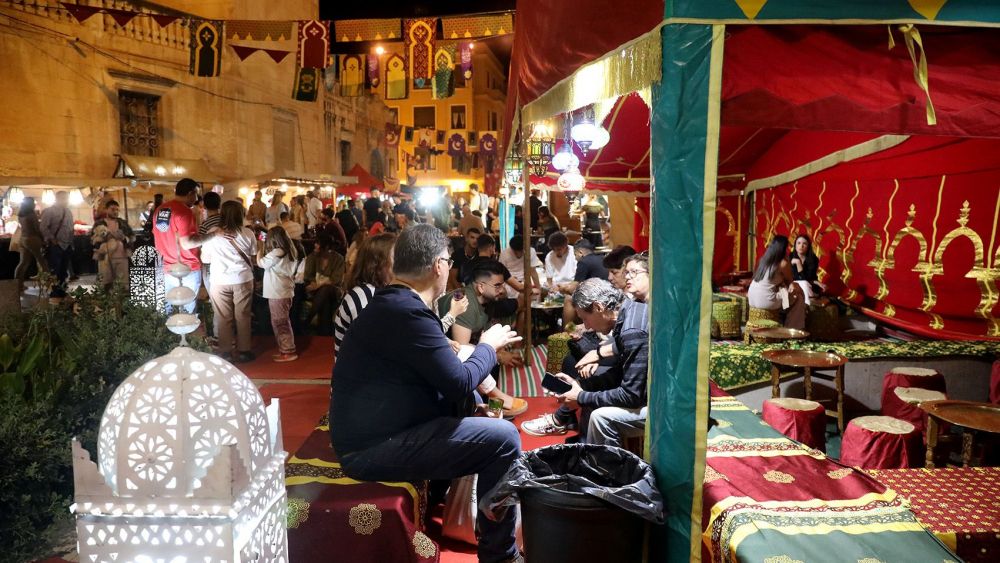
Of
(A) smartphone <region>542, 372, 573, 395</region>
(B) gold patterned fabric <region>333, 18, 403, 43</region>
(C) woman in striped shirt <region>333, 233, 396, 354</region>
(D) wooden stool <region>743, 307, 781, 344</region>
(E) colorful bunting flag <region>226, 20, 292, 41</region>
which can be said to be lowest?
(A) smartphone <region>542, 372, 573, 395</region>

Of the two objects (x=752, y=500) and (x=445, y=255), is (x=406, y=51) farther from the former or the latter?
(x=752, y=500)

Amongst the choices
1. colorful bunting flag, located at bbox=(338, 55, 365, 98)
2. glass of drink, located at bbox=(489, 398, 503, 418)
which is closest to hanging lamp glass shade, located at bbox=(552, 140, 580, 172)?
glass of drink, located at bbox=(489, 398, 503, 418)

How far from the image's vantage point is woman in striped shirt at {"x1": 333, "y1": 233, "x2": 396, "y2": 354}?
4406 millimetres

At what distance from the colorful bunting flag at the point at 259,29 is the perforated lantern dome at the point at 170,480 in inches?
405

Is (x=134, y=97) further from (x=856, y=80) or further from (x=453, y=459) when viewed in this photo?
(x=856, y=80)

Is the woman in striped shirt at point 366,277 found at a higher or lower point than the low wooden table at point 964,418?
higher

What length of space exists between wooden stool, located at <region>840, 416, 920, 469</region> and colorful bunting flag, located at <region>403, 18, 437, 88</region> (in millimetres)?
9640

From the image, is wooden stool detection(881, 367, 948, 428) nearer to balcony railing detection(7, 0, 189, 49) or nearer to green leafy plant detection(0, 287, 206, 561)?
green leafy plant detection(0, 287, 206, 561)

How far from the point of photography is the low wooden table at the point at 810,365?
541 centimetres

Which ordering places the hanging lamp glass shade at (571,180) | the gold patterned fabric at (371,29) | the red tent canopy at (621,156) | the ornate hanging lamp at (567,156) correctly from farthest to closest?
1. the gold patterned fabric at (371,29)
2. the hanging lamp glass shade at (571,180)
3. the ornate hanging lamp at (567,156)
4. the red tent canopy at (621,156)

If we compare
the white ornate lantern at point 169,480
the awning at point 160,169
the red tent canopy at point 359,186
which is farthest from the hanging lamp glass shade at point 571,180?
the red tent canopy at point 359,186

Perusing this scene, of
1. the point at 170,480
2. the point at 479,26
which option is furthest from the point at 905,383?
the point at 479,26

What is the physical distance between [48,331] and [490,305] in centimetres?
424

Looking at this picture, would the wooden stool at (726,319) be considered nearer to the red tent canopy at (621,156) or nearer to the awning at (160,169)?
the red tent canopy at (621,156)
